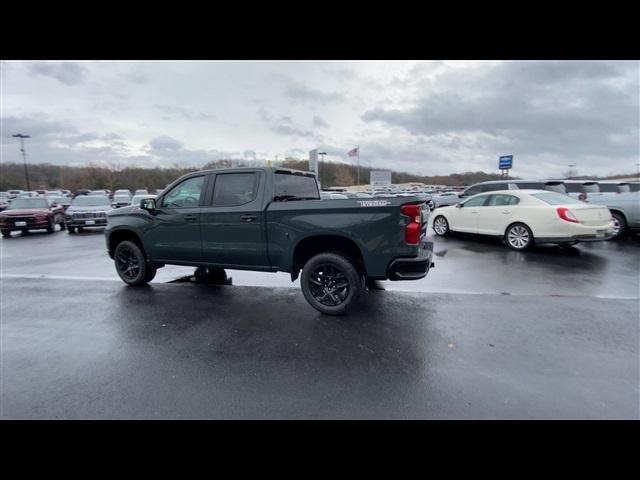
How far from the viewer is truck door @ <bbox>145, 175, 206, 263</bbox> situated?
5.02m

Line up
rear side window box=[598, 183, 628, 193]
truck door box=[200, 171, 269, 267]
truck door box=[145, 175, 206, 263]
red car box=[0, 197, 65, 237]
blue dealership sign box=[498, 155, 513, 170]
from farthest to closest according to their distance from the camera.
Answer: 1. blue dealership sign box=[498, 155, 513, 170]
2. red car box=[0, 197, 65, 237]
3. rear side window box=[598, 183, 628, 193]
4. truck door box=[145, 175, 206, 263]
5. truck door box=[200, 171, 269, 267]

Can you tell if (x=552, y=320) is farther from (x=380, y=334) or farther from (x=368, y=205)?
(x=368, y=205)

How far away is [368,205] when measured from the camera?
3.89 metres

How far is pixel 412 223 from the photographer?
379 centimetres

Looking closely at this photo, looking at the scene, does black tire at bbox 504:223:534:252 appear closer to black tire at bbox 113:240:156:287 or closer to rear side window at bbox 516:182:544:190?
rear side window at bbox 516:182:544:190

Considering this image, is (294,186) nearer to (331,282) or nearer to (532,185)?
(331,282)

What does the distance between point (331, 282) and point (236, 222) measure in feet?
5.64

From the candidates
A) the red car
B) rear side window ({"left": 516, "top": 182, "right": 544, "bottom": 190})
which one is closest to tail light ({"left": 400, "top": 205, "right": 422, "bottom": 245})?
rear side window ({"left": 516, "top": 182, "right": 544, "bottom": 190})

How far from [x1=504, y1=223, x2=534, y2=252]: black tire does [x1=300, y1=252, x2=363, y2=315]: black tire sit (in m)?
6.08

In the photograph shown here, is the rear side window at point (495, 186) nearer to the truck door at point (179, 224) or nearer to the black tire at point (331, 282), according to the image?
the black tire at point (331, 282)

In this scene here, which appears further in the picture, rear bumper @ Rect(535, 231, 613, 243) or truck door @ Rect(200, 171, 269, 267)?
rear bumper @ Rect(535, 231, 613, 243)

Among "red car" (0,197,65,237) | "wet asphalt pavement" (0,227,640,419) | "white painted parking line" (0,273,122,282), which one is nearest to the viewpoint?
"wet asphalt pavement" (0,227,640,419)
